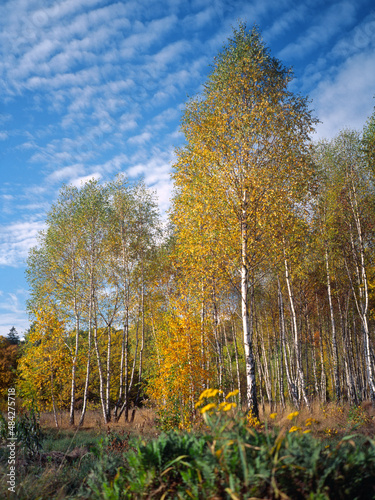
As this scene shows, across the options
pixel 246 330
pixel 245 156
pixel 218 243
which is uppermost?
pixel 245 156

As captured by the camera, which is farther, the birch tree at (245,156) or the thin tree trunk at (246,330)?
the birch tree at (245,156)

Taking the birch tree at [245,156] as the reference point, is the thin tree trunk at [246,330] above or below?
below

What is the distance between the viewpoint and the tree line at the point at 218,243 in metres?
10.4

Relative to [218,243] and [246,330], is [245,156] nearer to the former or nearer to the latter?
[218,243]

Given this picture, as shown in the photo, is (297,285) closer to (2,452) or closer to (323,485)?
(2,452)

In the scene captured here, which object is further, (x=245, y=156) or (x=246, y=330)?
(x=245, y=156)

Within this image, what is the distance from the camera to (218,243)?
10.6 m

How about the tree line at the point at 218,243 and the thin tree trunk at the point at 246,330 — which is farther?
the tree line at the point at 218,243

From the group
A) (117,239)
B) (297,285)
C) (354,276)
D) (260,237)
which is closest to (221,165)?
(260,237)

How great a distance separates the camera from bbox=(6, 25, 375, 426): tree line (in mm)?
10367

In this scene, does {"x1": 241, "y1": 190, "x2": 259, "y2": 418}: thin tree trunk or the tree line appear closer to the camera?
{"x1": 241, "y1": 190, "x2": 259, "y2": 418}: thin tree trunk

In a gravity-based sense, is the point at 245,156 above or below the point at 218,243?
above

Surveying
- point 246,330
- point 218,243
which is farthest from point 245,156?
point 246,330

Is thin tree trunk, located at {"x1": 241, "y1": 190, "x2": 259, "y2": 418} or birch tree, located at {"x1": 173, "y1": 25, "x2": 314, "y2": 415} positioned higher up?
birch tree, located at {"x1": 173, "y1": 25, "x2": 314, "y2": 415}
